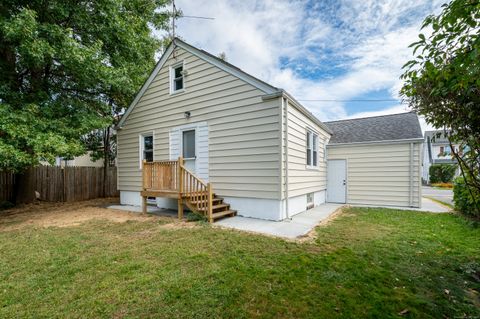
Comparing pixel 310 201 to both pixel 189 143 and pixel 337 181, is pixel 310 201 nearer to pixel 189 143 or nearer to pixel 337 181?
pixel 337 181

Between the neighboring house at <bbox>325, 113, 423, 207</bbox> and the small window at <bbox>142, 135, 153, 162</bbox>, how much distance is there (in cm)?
828

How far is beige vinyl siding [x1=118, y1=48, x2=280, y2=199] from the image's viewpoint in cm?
664

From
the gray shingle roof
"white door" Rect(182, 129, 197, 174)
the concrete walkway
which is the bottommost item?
the concrete walkway

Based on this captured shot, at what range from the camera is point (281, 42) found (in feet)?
36.4

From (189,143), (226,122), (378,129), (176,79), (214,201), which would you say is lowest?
(214,201)

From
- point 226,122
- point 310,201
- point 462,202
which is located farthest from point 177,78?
point 462,202

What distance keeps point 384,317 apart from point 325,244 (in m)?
2.25

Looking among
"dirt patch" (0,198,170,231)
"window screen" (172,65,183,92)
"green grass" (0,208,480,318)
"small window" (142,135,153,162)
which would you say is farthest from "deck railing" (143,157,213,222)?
"window screen" (172,65,183,92)

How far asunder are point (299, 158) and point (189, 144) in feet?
13.0

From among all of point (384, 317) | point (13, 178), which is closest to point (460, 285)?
point (384, 317)

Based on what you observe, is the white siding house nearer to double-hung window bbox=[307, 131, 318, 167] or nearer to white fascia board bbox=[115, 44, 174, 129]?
white fascia board bbox=[115, 44, 174, 129]

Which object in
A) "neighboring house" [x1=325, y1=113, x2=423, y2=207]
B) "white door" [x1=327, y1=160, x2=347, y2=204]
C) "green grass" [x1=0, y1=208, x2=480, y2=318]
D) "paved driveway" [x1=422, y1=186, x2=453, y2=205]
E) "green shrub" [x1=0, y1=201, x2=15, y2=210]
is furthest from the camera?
"paved driveway" [x1=422, y1=186, x2=453, y2=205]

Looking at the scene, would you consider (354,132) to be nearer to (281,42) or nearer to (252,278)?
(281,42)

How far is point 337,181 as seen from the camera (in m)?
11.1
